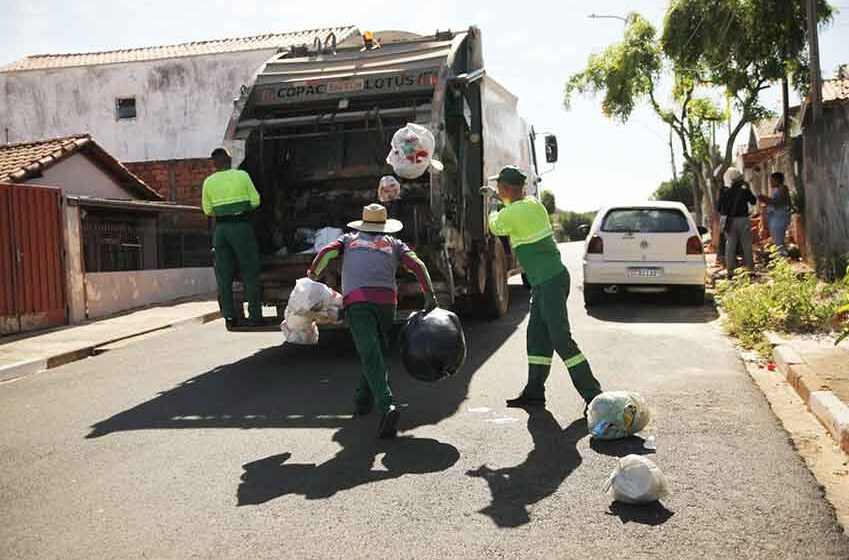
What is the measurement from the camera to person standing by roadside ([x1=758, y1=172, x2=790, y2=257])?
48.2ft

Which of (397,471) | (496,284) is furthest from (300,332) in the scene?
(496,284)

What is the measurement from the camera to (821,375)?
263 inches

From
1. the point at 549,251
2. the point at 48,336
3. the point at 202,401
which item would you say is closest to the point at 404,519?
the point at 549,251

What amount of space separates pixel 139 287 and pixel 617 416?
13.2 meters

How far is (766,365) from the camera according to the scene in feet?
26.0

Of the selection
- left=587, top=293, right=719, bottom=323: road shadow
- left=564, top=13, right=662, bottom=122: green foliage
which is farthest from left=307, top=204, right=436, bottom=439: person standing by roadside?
left=564, top=13, right=662, bottom=122: green foliage

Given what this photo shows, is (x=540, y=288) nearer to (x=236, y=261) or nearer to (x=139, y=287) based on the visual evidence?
(x=236, y=261)

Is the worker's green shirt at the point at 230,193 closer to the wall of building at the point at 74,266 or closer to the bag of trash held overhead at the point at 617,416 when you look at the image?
the bag of trash held overhead at the point at 617,416

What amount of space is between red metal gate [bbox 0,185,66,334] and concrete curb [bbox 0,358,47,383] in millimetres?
3113

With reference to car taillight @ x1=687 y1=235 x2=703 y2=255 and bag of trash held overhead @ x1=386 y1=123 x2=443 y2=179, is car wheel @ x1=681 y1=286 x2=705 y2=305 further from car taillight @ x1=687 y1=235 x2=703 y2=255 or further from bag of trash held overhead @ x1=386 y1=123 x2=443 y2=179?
bag of trash held overhead @ x1=386 y1=123 x2=443 y2=179

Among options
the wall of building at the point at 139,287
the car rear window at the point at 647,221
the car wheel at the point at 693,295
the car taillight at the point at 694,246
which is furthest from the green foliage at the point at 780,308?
the wall of building at the point at 139,287

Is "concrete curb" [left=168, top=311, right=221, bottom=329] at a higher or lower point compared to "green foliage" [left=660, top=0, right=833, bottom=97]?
lower

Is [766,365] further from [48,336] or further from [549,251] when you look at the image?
[48,336]

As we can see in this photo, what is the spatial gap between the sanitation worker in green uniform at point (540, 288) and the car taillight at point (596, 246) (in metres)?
6.07
